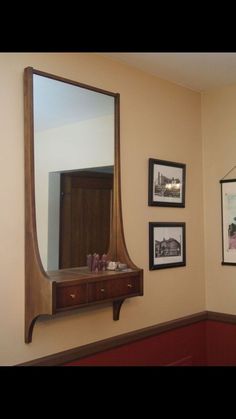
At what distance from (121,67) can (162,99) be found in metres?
0.45

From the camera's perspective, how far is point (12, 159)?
2.00 metres

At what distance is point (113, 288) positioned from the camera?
7.30ft

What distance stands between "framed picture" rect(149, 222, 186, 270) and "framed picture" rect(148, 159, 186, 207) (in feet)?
0.54

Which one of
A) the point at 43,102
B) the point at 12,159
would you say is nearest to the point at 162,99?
the point at 43,102

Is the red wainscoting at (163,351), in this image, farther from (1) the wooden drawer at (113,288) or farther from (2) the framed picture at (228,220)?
(2) the framed picture at (228,220)

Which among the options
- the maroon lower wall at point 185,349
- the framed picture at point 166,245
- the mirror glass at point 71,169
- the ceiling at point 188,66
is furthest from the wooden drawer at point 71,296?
the ceiling at point 188,66

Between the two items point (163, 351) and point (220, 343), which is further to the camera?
point (220, 343)

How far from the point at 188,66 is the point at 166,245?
1236mm

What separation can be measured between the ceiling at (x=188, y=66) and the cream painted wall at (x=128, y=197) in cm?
7

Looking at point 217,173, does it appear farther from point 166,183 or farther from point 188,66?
point 188,66

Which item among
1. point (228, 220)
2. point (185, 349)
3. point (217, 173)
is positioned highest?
point (217, 173)

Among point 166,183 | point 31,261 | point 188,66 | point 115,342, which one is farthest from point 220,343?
point 188,66

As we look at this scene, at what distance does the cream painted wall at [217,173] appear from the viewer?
3.13m
